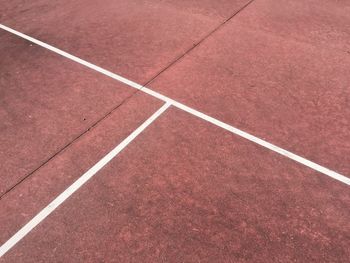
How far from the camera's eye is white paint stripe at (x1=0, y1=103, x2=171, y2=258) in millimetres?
4730

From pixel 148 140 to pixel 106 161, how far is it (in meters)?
0.73

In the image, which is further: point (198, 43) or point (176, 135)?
point (198, 43)

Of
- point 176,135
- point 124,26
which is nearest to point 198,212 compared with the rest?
point 176,135

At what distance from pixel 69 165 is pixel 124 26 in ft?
14.2

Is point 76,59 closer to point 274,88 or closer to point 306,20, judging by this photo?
point 274,88

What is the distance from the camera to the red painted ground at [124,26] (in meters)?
7.76

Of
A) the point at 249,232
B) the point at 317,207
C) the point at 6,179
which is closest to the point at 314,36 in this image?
the point at 317,207

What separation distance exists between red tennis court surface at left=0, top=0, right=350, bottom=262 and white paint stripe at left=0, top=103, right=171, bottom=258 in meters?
0.02

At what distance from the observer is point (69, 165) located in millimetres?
5617

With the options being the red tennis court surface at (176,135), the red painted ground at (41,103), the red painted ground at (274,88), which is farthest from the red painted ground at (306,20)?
the red painted ground at (41,103)

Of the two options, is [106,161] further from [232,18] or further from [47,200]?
[232,18]

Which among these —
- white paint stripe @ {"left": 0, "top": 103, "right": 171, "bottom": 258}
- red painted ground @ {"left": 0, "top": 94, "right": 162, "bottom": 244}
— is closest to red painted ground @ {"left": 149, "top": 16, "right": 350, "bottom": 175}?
red painted ground @ {"left": 0, "top": 94, "right": 162, "bottom": 244}

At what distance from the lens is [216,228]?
4.76 metres

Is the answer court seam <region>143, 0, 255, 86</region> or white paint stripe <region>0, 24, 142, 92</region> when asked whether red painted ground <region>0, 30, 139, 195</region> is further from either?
court seam <region>143, 0, 255, 86</region>
